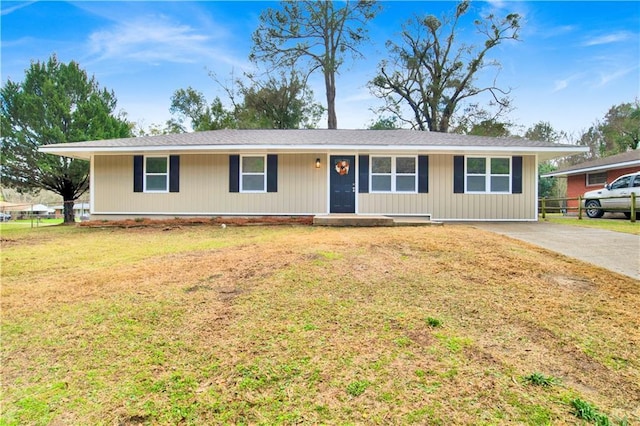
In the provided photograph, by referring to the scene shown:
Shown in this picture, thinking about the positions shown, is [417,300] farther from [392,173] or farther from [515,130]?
[515,130]

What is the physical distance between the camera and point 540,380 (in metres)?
1.99

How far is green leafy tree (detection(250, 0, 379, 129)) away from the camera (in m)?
21.9

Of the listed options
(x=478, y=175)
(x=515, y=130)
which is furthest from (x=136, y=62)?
(x=515, y=130)

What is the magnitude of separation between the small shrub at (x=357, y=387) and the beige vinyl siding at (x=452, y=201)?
8832 mm

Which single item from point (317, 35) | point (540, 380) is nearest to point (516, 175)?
point (540, 380)

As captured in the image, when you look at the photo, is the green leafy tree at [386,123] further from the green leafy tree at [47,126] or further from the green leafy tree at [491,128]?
the green leafy tree at [47,126]

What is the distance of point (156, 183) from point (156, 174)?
0.30 metres

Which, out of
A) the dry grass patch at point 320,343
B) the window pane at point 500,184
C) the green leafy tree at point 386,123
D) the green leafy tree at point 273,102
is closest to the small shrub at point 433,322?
the dry grass patch at point 320,343

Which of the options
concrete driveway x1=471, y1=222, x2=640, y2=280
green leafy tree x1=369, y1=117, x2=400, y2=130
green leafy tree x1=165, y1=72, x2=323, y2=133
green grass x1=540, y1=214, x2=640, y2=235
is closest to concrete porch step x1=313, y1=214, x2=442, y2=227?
concrete driveway x1=471, y1=222, x2=640, y2=280

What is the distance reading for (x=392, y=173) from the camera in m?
10.7

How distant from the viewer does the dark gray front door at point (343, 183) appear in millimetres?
10664

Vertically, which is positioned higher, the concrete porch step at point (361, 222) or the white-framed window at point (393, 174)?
the white-framed window at point (393, 174)

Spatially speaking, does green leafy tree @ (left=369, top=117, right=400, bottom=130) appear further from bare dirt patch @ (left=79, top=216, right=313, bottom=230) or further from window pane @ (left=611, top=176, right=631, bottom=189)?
bare dirt patch @ (left=79, top=216, right=313, bottom=230)

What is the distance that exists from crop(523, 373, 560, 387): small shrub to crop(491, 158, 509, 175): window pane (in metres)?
9.84
